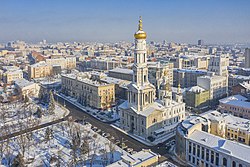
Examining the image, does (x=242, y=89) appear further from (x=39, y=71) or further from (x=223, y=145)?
(x=39, y=71)

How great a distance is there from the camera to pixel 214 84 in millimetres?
56438

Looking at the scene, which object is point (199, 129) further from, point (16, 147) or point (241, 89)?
point (241, 89)

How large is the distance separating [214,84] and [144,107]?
79.9ft

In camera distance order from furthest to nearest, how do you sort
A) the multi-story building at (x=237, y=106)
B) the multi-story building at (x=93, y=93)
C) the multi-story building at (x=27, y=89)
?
1. the multi-story building at (x=27, y=89)
2. the multi-story building at (x=93, y=93)
3. the multi-story building at (x=237, y=106)

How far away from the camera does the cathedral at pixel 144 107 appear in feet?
127

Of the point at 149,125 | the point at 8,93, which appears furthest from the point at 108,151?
the point at 8,93

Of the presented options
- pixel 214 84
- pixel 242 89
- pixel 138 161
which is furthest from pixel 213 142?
pixel 242 89

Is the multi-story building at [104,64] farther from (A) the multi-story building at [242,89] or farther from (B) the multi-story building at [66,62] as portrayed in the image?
(A) the multi-story building at [242,89]

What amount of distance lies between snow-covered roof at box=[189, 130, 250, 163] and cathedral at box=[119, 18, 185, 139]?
9.71 m

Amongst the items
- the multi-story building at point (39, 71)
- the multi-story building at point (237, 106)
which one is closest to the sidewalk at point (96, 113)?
the multi-story building at point (237, 106)

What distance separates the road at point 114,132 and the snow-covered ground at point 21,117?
2355 millimetres

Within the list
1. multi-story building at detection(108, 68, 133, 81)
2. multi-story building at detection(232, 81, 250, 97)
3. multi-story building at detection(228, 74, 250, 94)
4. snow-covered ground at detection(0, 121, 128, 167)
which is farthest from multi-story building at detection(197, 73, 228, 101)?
snow-covered ground at detection(0, 121, 128, 167)

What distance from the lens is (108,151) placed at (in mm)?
33281

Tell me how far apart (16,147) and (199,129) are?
84.1ft
